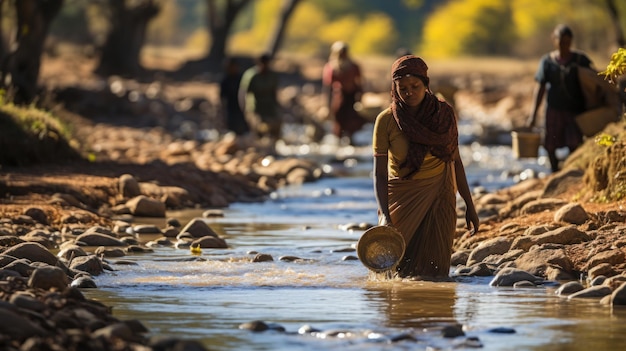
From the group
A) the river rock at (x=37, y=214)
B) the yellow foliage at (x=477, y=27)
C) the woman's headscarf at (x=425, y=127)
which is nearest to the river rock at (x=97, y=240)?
the river rock at (x=37, y=214)

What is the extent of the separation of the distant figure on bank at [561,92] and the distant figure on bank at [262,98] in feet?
25.0

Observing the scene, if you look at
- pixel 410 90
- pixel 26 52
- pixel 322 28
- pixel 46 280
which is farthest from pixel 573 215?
pixel 322 28

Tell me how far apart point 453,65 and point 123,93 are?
26713 millimetres

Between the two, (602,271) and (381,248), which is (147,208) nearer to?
(381,248)

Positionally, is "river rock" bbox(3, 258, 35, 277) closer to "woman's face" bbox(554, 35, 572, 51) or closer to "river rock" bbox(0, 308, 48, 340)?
"river rock" bbox(0, 308, 48, 340)

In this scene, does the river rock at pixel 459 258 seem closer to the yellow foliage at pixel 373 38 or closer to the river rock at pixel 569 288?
the river rock at pixel 569 288

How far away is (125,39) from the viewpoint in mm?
40906

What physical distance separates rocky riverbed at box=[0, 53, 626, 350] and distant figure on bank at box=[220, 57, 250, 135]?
75.1 inches

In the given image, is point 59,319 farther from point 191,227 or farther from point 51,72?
point 51,72

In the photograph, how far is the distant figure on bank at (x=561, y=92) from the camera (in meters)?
15.2

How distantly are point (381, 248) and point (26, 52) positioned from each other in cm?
1216

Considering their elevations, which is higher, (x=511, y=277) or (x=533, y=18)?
(x=533, y=18)

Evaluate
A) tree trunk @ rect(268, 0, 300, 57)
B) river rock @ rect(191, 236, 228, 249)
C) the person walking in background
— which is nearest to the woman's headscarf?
the person walking in background

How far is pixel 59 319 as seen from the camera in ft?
23.9
